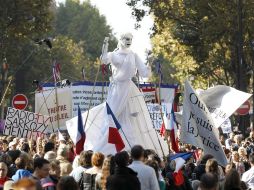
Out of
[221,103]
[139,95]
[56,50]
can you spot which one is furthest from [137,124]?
[56,50]

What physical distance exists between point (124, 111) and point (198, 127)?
16.5ft

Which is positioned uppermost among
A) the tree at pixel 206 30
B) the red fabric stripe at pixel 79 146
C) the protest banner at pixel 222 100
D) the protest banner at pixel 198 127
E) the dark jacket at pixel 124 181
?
the tree at pixel 206 30

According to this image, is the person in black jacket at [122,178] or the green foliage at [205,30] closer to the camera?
the person in black jacket at [122,178]

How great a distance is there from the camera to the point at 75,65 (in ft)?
296

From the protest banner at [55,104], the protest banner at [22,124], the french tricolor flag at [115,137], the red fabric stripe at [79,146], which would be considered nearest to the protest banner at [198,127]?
the french tricolor flag at [115,137]

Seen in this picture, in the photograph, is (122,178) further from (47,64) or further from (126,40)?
(47,64)

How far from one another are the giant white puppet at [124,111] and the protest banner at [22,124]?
9.19 feet

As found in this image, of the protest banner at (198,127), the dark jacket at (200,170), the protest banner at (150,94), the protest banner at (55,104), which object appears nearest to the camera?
the dark jacket at (200,170)

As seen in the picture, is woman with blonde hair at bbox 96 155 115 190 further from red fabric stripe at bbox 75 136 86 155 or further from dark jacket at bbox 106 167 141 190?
red fabric stripe at bbox 75 136 86 155

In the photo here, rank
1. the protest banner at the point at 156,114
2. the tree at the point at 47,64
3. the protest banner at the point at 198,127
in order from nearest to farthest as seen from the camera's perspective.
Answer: the protest banner at the point at 198,127
the protest banner at the point at 156,114
the tree at the point at 47,64

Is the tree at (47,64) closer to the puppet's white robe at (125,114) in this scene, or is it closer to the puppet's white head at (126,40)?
the puppet's white robe at (125,114)

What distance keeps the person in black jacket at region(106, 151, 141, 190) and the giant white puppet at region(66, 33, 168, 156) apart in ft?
29.9

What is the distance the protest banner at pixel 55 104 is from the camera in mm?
27516

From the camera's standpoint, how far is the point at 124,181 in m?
12.0
